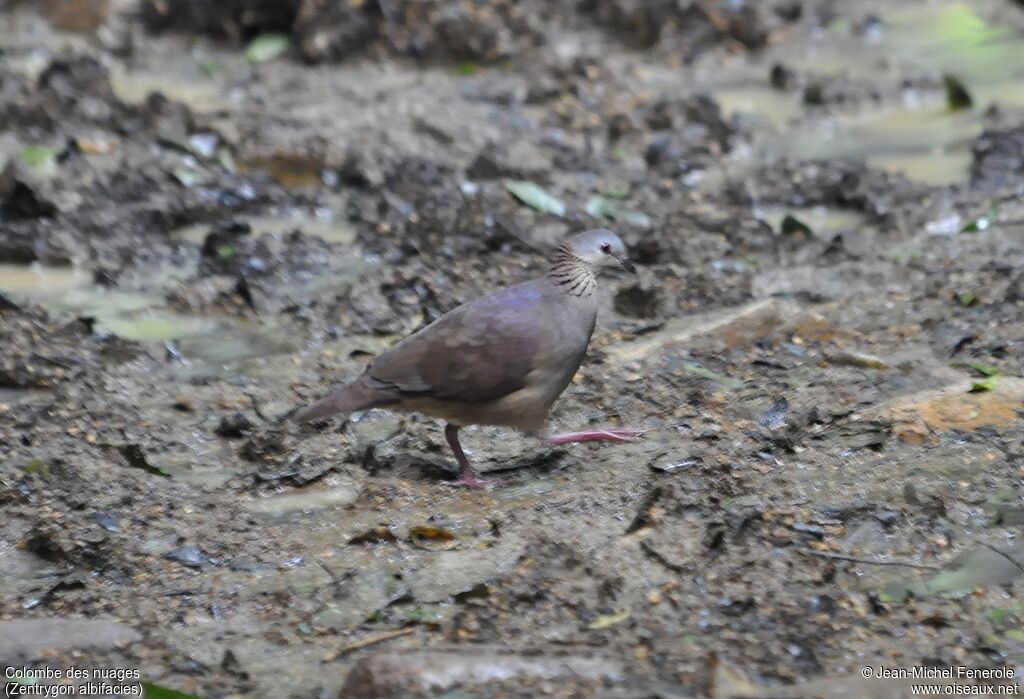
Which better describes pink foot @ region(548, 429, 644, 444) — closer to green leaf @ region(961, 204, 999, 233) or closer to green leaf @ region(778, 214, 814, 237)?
green leaf @ region(778, 214, 814, 237)

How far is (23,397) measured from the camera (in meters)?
5.49

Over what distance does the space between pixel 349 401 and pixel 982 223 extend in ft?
11.4

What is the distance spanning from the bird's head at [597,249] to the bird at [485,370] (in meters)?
0.33

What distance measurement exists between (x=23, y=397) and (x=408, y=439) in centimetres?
134

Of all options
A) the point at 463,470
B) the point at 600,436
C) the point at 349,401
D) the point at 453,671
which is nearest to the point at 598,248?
the point at 600,436

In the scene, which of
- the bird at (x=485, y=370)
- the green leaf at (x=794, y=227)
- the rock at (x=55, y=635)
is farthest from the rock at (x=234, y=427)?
the green leaf at (x=794, y=227)

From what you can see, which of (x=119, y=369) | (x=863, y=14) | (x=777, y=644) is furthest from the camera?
(x=863, y=14)

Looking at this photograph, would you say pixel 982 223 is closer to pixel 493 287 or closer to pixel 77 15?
pixel 493 287

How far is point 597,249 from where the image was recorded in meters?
5.46

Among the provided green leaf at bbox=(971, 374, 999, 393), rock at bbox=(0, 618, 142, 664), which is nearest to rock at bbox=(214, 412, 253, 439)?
rock at bbox=(0, 618, 142, 664)

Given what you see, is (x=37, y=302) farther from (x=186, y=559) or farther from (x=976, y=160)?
(x=976, y=160)

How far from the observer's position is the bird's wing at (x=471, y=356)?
15.9 feet

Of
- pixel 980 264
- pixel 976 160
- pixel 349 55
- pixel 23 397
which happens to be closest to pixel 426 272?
pixel 23 397

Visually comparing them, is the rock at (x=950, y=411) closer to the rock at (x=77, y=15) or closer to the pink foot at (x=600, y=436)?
the pink foot at (x=600, y=436)
